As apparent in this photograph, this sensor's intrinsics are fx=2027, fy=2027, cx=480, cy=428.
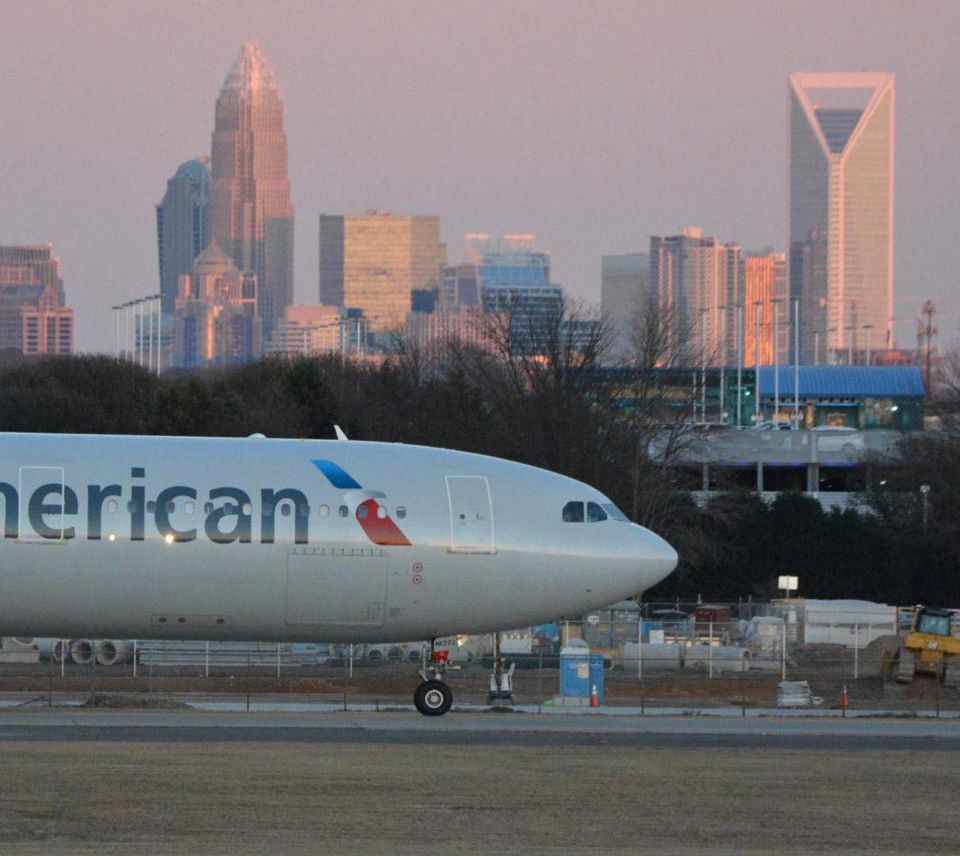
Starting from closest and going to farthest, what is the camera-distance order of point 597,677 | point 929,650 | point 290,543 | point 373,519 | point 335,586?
point 290,543
point 335,586
point 373,519
point 597,677
point 929,650

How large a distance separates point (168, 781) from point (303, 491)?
10.2 metres

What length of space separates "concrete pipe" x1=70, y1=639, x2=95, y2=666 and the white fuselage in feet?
79.8

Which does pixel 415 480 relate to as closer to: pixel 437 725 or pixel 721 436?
pixel 437 725

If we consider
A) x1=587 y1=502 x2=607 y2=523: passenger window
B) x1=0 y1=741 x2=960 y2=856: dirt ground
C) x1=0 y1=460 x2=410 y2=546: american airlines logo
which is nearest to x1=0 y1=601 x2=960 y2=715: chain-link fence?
x1=587 y1=502 x2=607 y2=523: passenger window

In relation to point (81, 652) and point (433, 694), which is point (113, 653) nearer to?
point (81, 652)

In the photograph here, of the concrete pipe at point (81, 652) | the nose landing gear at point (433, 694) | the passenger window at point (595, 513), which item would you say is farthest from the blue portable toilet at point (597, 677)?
the concrete pipe at point (81, 652)

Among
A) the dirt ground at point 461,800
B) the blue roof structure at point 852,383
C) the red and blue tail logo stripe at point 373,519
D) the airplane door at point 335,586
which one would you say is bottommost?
the dirt ground at point 461,800

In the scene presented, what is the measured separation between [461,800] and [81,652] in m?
36.8

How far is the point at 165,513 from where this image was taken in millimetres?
37062

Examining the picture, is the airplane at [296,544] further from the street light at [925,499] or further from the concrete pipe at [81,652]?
the street light at [925,499]

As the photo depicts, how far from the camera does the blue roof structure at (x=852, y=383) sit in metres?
170

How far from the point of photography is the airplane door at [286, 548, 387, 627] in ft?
123

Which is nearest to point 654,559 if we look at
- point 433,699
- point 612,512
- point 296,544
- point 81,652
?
point 612,512

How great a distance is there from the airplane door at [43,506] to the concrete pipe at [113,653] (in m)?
24.6
